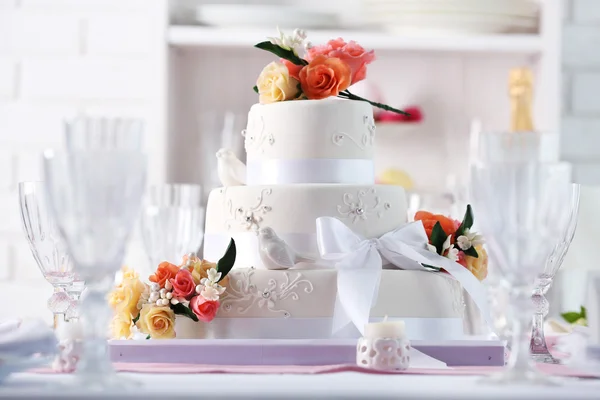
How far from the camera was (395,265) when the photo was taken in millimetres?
1577

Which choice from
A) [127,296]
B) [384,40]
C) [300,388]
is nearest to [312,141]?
[127,296]

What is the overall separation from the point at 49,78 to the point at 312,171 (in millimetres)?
1470

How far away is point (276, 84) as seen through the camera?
1660 mm

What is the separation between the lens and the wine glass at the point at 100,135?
3.17 feet

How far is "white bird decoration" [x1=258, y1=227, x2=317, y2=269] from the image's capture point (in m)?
1.49

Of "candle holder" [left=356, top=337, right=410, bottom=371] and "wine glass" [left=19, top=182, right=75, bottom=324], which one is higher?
"wine glass" [left=19, top=182, right=75, bottom=324]

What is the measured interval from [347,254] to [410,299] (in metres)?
0.11

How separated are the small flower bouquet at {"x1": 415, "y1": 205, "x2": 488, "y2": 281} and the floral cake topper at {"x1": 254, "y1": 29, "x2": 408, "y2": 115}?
0.21 metres

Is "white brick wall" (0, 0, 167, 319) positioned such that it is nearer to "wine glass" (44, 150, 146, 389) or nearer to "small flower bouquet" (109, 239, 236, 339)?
Answer: "small flower bouquet" (109, 239, 236, 339)

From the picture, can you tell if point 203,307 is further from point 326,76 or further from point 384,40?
point 384,40

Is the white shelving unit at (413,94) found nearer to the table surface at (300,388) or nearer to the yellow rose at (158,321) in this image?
the yellow rose at (158,321)

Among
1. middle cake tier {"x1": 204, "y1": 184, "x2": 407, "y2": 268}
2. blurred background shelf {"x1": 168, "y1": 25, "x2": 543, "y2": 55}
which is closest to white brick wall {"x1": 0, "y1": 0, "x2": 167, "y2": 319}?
blurred background shelf {"x1": 168, "y1": 25, "x2": 543, "y2": 55}

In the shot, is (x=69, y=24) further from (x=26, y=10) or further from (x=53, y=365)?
(x=53, y=365)

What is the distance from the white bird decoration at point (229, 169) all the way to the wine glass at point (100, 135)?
0.76 metres
